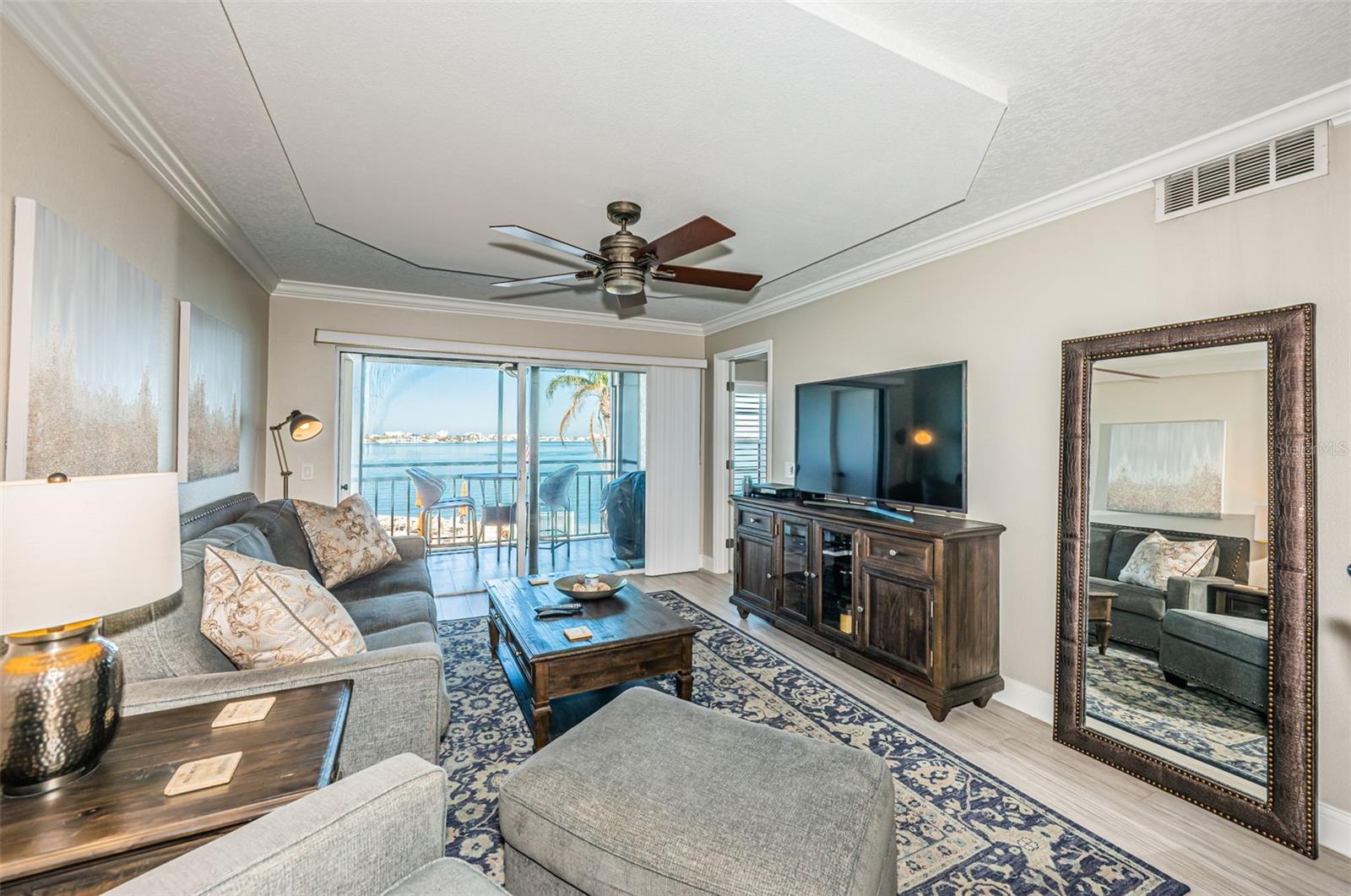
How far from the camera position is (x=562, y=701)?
287cm

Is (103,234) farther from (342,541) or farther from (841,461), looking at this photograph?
(841,461)

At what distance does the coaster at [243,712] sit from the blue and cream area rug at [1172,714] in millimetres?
2942

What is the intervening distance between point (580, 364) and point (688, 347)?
115 centimetres

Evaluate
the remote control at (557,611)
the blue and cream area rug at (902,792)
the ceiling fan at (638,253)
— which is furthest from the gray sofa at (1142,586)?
the remote control at (557,611)

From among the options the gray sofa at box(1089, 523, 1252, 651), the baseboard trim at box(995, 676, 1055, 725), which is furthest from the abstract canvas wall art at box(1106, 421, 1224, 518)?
the baseboard trim at box(995, 676, 1055, 725)

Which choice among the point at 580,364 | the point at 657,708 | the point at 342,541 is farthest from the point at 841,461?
the point at 342,541

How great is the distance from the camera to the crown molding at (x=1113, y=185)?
192 centimetres

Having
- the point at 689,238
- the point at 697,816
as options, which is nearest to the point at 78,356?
the point at 689,238

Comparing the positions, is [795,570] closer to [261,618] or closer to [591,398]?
[591,398]

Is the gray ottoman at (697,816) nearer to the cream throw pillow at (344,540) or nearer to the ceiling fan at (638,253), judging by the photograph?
the ceiling fan at (638,253)

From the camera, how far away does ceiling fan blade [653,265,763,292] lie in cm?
277

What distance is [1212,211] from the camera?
2.19 meters

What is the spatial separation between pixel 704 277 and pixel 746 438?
9.41 ft

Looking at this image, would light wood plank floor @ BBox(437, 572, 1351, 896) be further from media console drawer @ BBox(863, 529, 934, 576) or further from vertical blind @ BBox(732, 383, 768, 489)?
vertical blind @ BBox(732, 383, 768, 489)
